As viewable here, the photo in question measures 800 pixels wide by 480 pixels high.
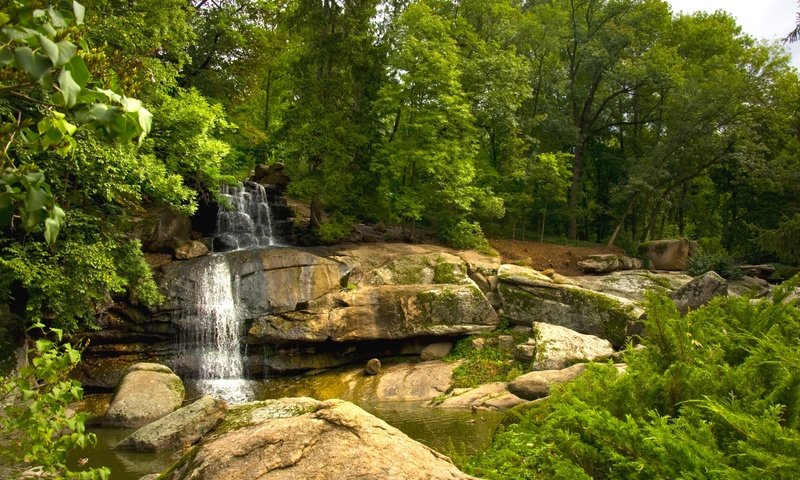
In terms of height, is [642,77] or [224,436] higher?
[642,77]

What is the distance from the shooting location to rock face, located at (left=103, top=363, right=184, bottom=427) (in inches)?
424

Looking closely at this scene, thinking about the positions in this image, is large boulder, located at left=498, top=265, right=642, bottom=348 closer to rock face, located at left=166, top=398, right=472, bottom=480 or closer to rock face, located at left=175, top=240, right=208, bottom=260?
rock face, located at left=175, top=240, right=208, bottom=260

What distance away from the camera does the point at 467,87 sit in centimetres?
2119

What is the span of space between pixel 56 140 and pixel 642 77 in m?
26.7

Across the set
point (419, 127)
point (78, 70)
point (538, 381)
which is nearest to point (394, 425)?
point (538, 381)

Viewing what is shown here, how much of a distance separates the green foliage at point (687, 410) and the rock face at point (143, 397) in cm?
900

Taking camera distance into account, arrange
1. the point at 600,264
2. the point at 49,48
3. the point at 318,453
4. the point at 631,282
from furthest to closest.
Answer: the point at 600,264 < the point at 631,282 < the point at 318,453 < the point at 49,48

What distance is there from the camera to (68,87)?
3.33 feet

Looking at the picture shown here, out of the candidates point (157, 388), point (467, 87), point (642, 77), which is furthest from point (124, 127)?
point (642, 77)

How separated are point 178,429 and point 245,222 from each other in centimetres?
1104

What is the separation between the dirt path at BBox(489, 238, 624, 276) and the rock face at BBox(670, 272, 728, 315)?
16.5 ft

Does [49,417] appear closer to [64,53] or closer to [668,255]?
[64,53]

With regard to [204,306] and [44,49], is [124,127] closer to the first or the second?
[44,49]

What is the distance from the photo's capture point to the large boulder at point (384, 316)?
47.6 ft
